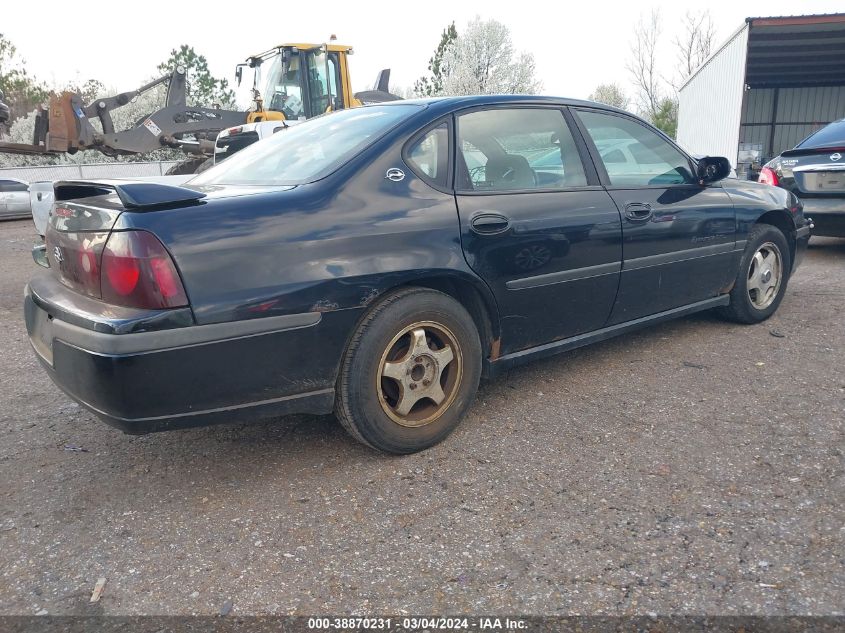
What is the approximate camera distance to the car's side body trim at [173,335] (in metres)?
2.21

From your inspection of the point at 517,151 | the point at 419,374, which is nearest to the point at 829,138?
the point at 517,151

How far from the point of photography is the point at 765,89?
2067 cm

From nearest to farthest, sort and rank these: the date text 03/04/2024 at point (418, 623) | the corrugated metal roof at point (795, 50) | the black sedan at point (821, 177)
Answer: the date text 03/04/2024 at point (418, 623) < the black sedan at point (821, 177) < the corrugated metal roof at point (795, 50)

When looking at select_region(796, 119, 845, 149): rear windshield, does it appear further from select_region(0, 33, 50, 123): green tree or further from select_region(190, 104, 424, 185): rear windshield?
select_region(0, 33, 50, 123): green tree

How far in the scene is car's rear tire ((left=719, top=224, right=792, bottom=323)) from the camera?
4.33 m

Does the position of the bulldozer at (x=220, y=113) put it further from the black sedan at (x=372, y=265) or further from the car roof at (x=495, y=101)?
the black sedan at (x=372, y=265)

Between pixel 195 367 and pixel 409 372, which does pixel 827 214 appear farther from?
pixel 195 367

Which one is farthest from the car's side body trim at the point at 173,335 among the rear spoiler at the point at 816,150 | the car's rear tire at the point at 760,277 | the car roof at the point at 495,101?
the rear spoiler at the point at 816,150

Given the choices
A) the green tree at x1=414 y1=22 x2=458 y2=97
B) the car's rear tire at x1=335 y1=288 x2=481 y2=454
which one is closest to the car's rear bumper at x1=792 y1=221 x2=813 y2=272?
the car's rear tire at x1=335 y1=288 x2=481 y2=454

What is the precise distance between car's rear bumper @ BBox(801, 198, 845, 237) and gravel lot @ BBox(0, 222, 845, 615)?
3.66 metres

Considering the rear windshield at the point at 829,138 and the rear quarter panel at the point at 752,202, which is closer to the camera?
the rear quarter panel at the point at 752,202

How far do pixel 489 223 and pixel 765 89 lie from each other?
21.6 meters

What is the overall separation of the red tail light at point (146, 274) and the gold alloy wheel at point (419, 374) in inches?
33.2

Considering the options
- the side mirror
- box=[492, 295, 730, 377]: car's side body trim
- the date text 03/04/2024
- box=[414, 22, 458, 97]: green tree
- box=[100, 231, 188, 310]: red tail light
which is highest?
box=[414, 22, 458, 97]: green tree
